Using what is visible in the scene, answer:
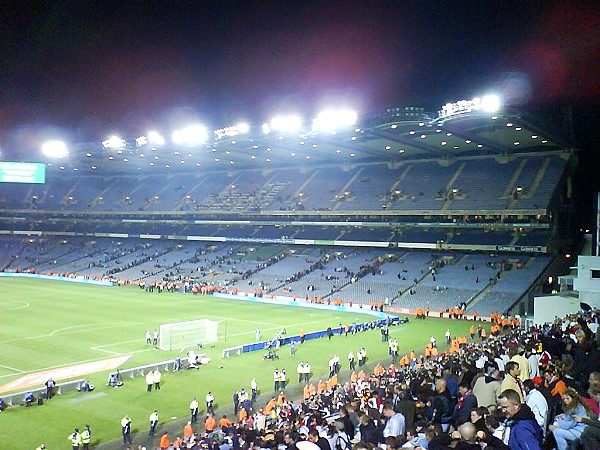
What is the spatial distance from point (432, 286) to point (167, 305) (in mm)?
23052

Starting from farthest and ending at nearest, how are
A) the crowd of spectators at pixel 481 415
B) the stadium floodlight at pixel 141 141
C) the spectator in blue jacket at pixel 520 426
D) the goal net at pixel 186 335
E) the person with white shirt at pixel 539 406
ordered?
the stadium floodlight at pixel 141 141
the goal net at pixel 186 335
the person with white shirt at pixel 539 406
the crowd of spectators at pixel 481 415
the spectator in blue jacket at pixel 520 426

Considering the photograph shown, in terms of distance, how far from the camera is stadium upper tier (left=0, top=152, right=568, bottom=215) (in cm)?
5375

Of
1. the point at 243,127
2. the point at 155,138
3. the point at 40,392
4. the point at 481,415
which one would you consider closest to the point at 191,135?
the point at 155,138

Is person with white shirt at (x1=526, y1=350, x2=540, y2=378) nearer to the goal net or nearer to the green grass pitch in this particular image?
the green grass pitch

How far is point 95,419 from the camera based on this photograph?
18500 millimetres

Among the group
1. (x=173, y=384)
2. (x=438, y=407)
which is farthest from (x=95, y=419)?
(x=438, y=407)

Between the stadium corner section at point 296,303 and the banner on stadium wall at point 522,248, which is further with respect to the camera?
the banner on stadium wall at point 522,248

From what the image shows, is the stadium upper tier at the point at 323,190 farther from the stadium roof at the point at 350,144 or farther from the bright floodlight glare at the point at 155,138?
the bright floodlight glare at the point at 155,138

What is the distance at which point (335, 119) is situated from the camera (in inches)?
1946

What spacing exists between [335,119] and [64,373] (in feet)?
108

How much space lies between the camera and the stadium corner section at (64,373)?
2200 cm

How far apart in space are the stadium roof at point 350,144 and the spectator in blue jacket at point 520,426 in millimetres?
38403

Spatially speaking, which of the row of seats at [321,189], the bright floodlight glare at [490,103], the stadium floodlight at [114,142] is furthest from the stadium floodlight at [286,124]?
the stadium floodlight at [114,142]

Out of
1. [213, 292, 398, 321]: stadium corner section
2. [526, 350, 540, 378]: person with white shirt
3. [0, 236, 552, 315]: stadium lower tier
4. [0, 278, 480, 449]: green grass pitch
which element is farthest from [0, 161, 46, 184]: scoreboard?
[526, 350, 540, 378]: person with white shirt
